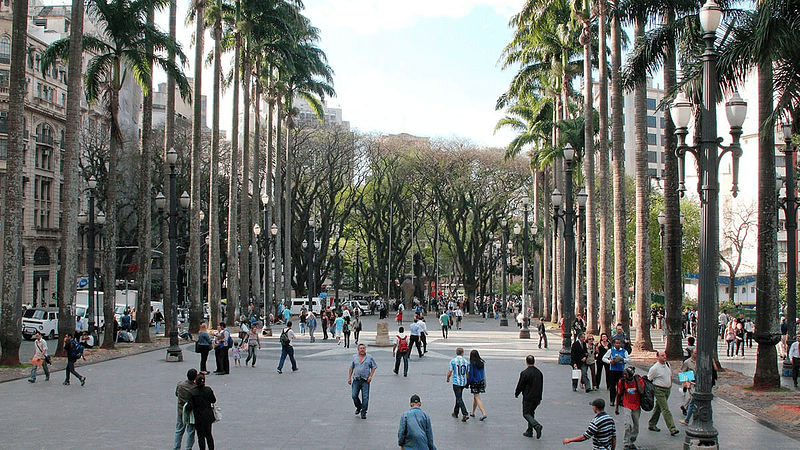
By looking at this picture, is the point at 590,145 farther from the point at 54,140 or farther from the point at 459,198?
the point at 54,140

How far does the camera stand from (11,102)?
2295cm

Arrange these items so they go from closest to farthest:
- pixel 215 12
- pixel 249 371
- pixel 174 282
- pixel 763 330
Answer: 1. pixel 763 330
2. pixel 249 371
3. pixel 174 282
4. pixel 215 12

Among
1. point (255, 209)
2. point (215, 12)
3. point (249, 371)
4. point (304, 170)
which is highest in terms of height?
point (215, 12)

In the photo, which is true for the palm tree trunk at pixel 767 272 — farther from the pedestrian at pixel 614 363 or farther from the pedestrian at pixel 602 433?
the pedestrian at pixel 602 433

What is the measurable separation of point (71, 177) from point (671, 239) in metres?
19.0

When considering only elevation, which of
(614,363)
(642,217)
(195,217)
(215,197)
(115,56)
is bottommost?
(614,363)

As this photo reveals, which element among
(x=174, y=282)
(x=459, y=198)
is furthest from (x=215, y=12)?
(x=459, y=198)

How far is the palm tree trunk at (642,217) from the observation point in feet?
86.9

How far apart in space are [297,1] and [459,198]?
73.1 feet

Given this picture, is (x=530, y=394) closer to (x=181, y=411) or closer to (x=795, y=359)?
(x=181, y=411)

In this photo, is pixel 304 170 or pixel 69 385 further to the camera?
pixel 304 170

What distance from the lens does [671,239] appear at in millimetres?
23531

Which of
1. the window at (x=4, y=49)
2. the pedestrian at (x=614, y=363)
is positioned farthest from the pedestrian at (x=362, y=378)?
the window at (x=4, y=49)

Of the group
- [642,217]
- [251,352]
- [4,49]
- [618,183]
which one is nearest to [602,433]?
[251,352]
